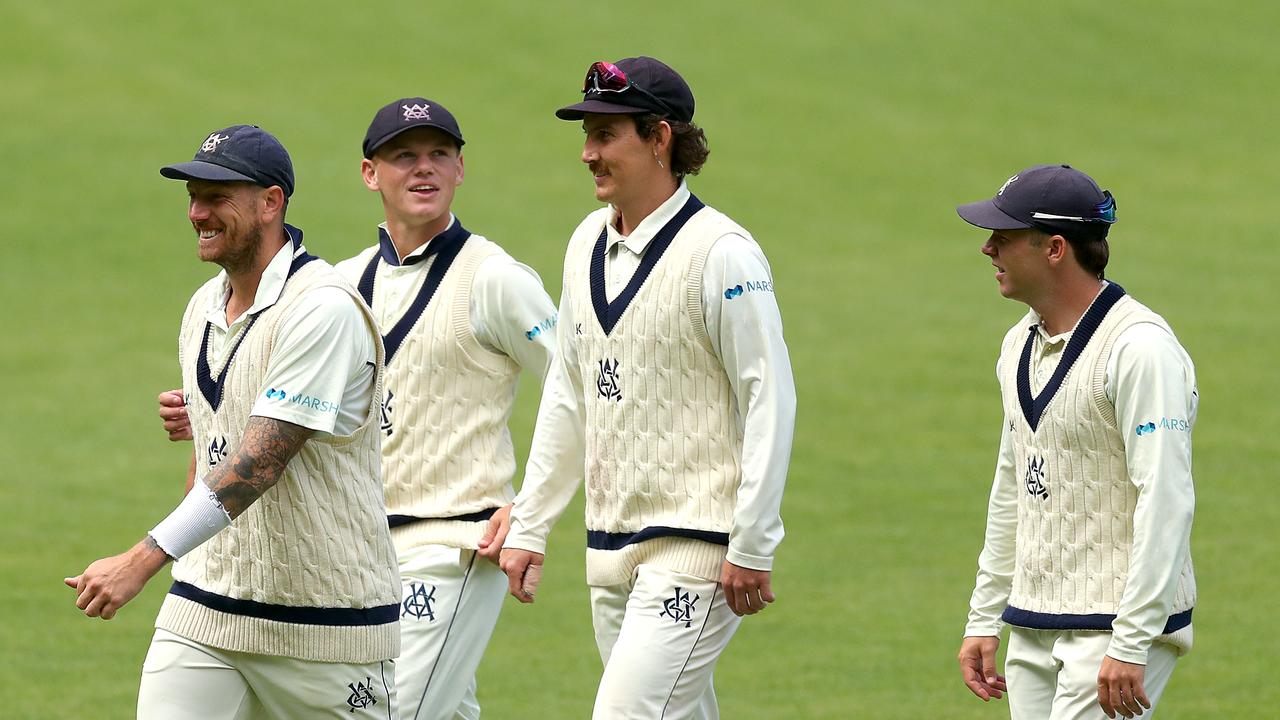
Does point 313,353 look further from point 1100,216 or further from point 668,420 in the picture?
point 1100,216

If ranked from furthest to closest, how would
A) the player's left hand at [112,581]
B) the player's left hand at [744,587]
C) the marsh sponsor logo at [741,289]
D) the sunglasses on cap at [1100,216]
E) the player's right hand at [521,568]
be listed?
the player's right hand at [521,568] < the marsh sponsor logo at [741,289] < the player's left hand at [744,587] < the sunglasses on cap at [1100,216] < the player's left hand at [112,581]

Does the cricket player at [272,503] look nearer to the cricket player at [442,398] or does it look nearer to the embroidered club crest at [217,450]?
the embroidered club crest at [217,450]

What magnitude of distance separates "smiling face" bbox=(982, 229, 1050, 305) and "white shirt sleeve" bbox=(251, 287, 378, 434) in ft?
6.63

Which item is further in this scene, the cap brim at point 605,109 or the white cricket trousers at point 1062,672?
the cap brim at point 605,109

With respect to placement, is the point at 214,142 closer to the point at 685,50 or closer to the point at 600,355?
the point at 600,355

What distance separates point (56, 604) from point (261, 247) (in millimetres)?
7648

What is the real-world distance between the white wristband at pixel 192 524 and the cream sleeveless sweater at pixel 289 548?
34 centimetres

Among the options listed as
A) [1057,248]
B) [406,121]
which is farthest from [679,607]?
[406,121]

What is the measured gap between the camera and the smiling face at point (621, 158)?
6539 mm

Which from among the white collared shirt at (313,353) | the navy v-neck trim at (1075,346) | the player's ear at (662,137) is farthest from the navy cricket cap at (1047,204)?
the white collared shirt at (313,353)

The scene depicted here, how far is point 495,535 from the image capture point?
7363 mm

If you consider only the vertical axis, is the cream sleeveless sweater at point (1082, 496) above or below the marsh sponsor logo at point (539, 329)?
below

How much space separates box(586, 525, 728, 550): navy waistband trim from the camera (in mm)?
6320

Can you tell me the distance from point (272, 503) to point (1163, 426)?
2702 millimetres
